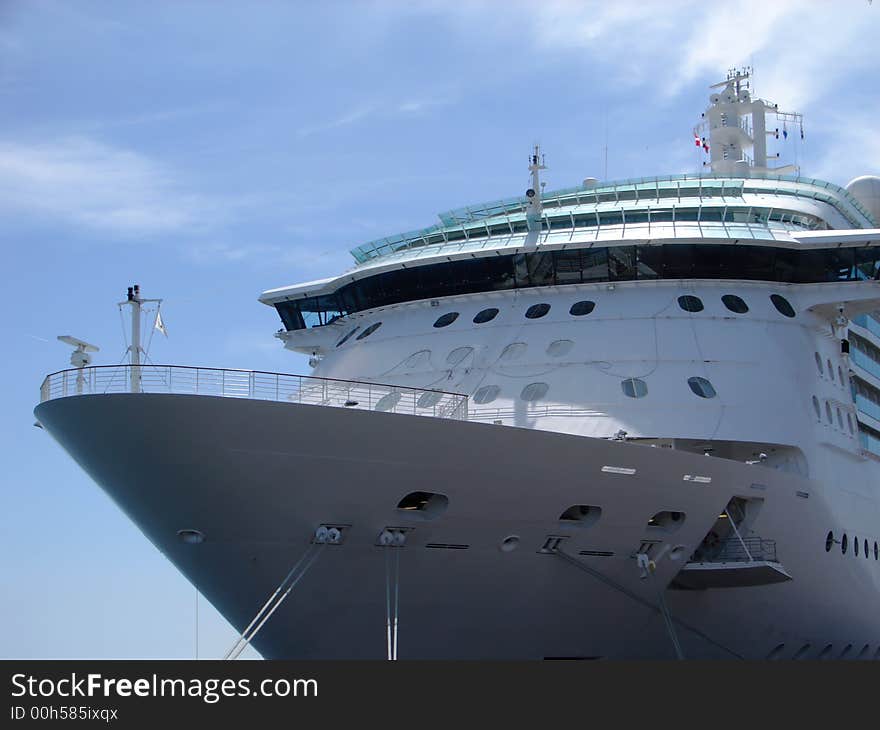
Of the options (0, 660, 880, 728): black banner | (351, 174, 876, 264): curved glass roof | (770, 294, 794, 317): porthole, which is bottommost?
(0, 660, 880, 728): black banner

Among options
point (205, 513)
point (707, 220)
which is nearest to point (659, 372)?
point (707, 220)

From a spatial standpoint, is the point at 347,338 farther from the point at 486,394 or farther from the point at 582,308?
the point at 582,308

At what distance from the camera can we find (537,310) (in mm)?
27656

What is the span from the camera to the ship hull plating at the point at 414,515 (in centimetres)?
2019

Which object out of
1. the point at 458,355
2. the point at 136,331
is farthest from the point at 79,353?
the point at 458,355

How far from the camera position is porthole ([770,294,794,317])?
28109 mm

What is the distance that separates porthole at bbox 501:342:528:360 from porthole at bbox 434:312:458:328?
1.78m

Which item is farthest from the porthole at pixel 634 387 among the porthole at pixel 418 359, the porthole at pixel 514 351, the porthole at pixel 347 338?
the porthole at pixel 347 338

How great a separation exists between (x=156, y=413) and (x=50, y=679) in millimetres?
5033

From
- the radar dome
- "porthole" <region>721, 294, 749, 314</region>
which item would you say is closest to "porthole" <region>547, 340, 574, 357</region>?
"porthole" <region>721, 294, 749, 314</region>

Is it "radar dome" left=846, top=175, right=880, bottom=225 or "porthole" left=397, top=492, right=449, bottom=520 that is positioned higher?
"radar dome" left=846, top=175, right=880, bottom=225

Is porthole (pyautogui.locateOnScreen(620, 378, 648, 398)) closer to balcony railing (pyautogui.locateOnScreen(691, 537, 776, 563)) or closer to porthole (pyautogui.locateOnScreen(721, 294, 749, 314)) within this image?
balcony railing (pyautogui.locateOnScreen(691, 537, 776, 563))

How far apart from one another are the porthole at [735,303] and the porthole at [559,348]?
344 cm

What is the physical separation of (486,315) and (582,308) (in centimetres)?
197
